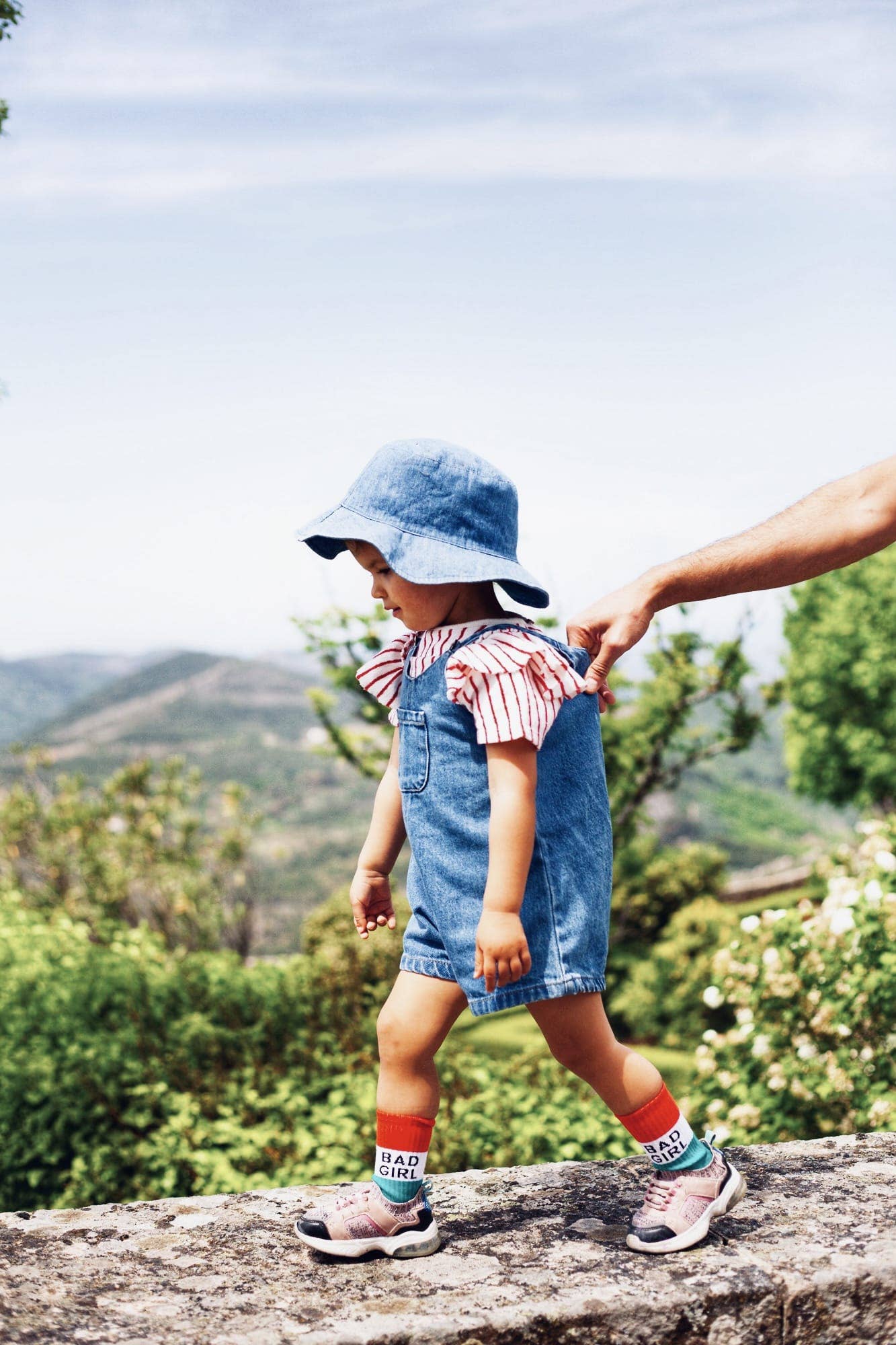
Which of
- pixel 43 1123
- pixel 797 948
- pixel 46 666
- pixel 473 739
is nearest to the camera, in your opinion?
pixel 473 739

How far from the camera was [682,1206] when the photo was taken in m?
2.32

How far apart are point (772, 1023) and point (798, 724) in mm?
15459

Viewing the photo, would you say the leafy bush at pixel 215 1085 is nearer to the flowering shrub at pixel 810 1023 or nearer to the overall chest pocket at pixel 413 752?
the flowering shrub at pixel 810 1023

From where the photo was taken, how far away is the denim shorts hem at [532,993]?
220 centimetres

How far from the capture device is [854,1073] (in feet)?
15.1

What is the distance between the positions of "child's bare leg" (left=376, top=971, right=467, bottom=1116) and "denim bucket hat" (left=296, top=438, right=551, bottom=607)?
0.78 meters

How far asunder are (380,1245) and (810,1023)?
3.06 meters

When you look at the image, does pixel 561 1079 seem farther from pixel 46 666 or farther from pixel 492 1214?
pixel 46 666

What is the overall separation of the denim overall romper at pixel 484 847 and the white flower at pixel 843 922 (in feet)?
8.90

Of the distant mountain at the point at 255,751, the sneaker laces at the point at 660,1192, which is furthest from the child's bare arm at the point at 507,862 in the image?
the distant mountain at the point at 255,751

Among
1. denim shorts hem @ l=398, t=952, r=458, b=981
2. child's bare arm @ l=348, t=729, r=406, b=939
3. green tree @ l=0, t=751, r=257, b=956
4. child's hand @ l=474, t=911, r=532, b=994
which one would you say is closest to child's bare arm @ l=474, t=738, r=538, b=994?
child's hand @ l=474, t=911, r=532, b=994

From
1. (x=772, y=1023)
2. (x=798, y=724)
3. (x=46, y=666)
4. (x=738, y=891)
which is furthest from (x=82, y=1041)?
(x=46, y=666)

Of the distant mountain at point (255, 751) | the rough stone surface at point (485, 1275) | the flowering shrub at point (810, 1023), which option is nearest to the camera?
the rough stone surface at point (485, 1275)

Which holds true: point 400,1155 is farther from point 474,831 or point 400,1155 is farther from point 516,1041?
point 516,1041
